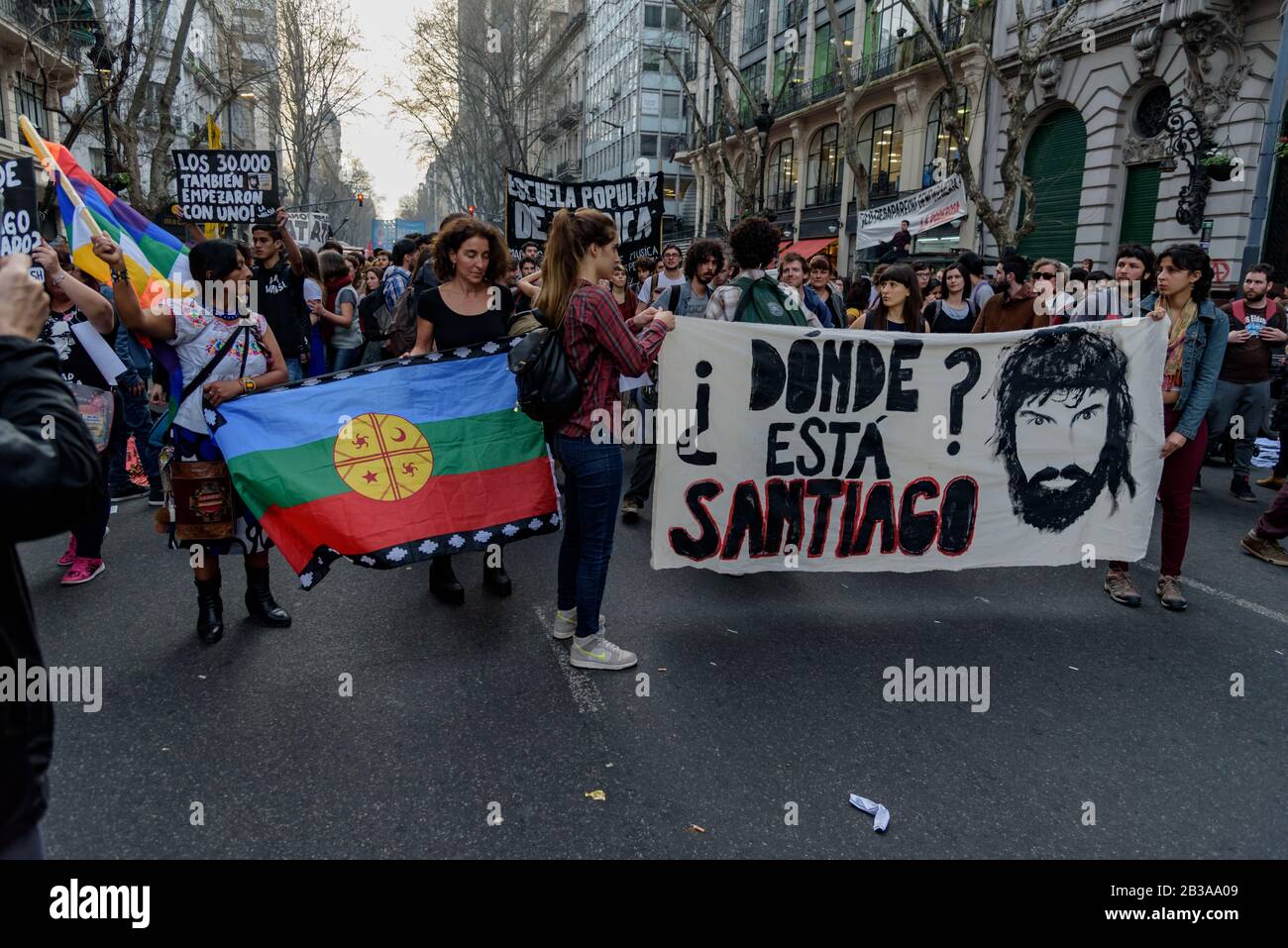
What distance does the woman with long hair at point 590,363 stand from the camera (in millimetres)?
3756

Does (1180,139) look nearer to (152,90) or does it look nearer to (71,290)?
(71,290)

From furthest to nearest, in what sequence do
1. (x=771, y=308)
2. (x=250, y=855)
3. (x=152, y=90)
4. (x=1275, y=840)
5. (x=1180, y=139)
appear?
(x=152, y=90) → (x=1180, y=139) → (x=771, y=308) → (x=1275, y=840) → (x=250, y=855)

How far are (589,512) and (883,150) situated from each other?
2852 cm

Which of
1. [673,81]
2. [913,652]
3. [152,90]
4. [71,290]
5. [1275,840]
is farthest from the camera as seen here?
[673,81]

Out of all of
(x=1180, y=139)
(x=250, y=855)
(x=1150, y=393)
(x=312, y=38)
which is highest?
(x=312, y=38)

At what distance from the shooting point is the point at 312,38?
125 feet

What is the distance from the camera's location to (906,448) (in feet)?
16.0

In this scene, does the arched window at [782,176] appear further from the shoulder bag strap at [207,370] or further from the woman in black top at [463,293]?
the shoulder bag strap at [207,370]

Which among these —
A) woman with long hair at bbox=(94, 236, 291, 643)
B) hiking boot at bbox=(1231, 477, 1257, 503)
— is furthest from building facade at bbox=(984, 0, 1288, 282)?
woman with long hair at bbox=(94, 236, 291, 643)

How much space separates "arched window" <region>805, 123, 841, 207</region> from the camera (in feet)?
106

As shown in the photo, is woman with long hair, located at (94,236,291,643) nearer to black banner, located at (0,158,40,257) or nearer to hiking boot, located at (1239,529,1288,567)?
black banner, located at (0,158,40,257)

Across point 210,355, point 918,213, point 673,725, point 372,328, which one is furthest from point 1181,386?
point 918,213
